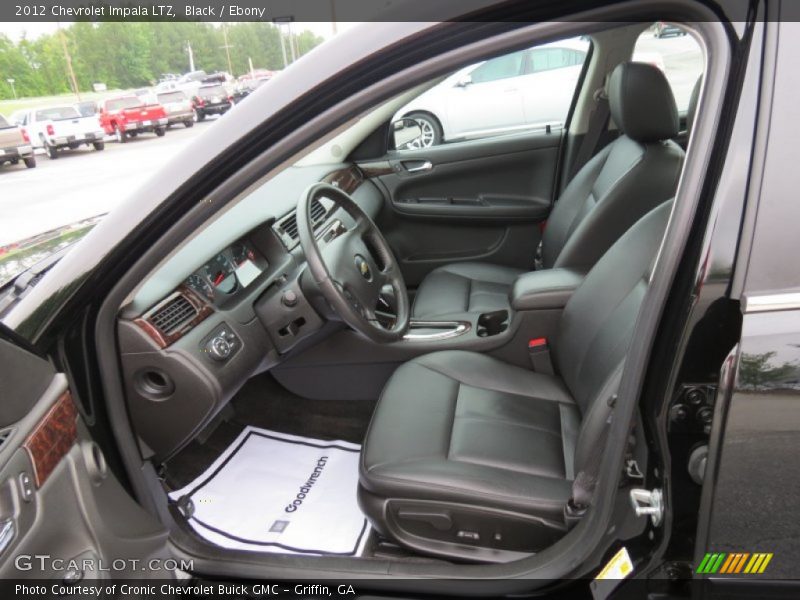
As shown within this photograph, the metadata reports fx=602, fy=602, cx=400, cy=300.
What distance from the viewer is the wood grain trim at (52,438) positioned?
883 millimetres

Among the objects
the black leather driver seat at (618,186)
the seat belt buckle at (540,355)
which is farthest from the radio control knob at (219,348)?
the seat belt buckle at (540,355)

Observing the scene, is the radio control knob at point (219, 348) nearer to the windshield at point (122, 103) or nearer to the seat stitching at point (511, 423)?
the seat stitching at point (511, 423)

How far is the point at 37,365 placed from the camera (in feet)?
3.13

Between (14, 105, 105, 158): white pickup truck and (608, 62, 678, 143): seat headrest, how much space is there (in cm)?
1379

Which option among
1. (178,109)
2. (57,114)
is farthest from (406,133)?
(178,109)

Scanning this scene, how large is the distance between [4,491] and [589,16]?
1.05 m

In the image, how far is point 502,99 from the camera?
448cm

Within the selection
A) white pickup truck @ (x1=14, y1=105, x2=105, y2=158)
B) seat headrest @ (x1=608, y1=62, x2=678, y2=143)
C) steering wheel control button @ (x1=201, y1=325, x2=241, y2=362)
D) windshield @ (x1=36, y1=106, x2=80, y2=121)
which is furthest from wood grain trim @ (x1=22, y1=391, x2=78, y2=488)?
windshield @ (x1=36, y1=106, x2=80, y2=121)

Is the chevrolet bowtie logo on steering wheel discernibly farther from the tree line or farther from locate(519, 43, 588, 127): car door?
the tree line

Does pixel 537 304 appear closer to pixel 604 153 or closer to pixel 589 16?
pixel 604 153

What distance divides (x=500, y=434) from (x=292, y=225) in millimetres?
1109

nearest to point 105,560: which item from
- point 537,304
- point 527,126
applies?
point 537,304

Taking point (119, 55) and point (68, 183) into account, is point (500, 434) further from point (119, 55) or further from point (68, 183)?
point (119, 55)

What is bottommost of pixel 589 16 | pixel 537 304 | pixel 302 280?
pixel 537 304
